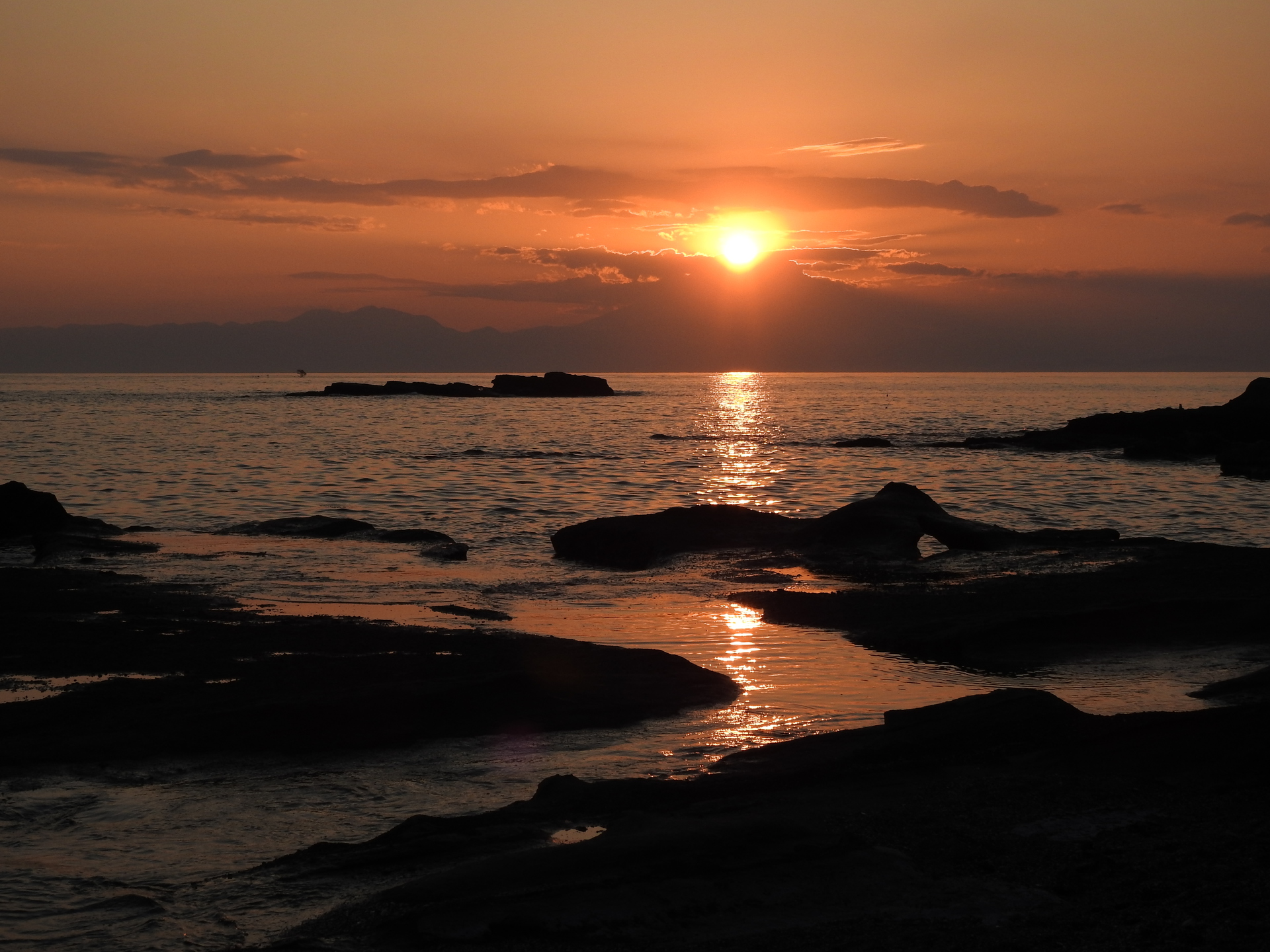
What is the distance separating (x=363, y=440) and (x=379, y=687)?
6100cm

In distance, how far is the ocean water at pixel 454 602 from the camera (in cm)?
754

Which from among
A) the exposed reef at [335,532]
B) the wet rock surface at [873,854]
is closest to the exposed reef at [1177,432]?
the exposed reef at [335,532]

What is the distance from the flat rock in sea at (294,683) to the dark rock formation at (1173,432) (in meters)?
52.4

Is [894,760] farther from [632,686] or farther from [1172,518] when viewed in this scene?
[1172,518]

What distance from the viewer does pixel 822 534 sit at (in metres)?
23.6

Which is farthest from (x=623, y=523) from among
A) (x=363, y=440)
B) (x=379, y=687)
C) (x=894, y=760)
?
(x=363, y=440)

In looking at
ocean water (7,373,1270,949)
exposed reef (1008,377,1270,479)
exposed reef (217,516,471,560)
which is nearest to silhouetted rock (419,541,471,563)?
exposed reef (217,516,471,560)

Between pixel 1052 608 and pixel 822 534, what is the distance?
26.6 feet

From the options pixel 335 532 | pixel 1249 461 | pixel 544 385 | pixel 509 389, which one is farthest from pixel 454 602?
pixel 509 389

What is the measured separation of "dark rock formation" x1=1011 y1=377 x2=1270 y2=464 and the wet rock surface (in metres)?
54.2

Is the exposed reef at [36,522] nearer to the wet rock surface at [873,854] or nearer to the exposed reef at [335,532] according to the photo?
the exposed reef at [335,532]

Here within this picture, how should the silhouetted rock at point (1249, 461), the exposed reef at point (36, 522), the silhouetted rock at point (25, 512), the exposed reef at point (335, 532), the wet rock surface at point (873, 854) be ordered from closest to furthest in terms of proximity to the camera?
the wet rock surface at point (873, 854), the exposed reef at point (36, 522), the exposed reef at point (335, 532), the silhouetted rock at point (25, 512), the silhouetted rock at point (1249, 461)

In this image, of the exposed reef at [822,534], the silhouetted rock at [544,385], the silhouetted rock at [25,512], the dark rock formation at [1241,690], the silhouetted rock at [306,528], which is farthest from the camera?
the silhouetted rock at [544,385]

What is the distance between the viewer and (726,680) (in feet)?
41.3
